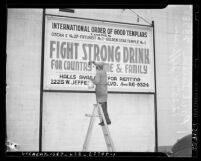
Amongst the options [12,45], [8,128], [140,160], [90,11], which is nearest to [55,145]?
[8,128]

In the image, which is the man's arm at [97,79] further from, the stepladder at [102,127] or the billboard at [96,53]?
the stepladder at [102,127]

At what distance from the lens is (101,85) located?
386cm

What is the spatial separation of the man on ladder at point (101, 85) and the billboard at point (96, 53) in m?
0.05

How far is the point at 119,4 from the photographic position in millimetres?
3912

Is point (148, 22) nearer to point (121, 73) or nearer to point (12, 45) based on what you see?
point (121, 73)

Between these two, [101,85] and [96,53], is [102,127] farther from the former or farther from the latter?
[96,53]

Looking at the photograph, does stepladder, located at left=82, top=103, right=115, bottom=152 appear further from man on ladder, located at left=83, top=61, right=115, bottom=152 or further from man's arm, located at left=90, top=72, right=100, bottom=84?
man's arm, located at left=90, top=72, right=100, bottom=84

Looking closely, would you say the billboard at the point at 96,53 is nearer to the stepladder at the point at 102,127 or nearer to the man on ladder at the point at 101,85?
the man on ladder at the point at 101,85

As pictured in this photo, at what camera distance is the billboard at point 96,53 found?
381 centimetres

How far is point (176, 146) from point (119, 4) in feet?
6.00

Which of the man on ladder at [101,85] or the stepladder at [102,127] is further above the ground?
the man on ladder at [101,85]

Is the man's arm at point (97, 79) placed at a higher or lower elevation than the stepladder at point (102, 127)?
higher

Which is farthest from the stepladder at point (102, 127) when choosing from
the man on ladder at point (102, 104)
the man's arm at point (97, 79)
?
the man's arm at point (97, 79)

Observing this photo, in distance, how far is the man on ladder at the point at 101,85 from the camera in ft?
12.6
